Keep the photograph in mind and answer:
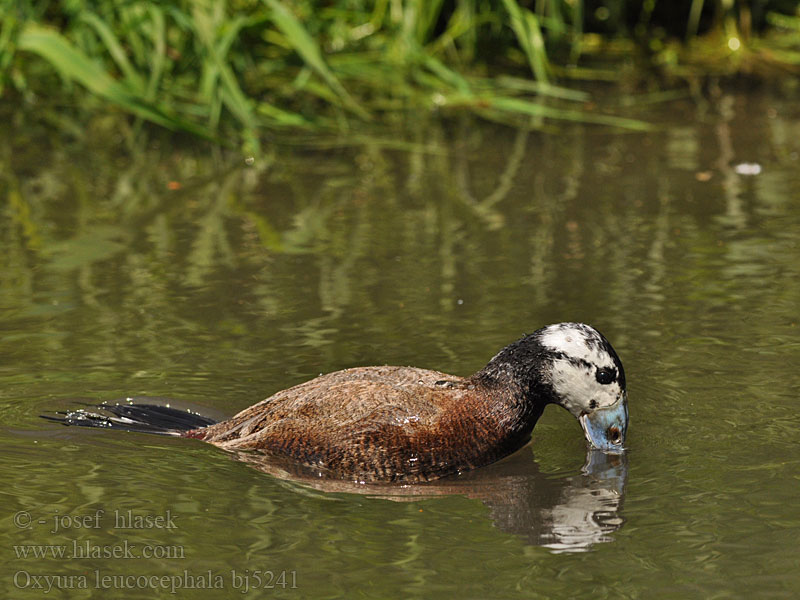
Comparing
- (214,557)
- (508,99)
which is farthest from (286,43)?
(214,557)

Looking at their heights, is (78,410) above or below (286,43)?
below

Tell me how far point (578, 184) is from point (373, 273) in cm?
185

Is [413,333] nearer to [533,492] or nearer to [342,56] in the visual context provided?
[533,492]

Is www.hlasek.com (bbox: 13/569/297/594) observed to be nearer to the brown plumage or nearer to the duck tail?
the brown plumage

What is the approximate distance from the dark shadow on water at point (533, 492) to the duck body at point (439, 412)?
0.05m

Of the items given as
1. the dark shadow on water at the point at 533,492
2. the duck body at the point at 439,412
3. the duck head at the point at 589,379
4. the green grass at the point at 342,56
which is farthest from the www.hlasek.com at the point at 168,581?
the green grass at the point at 342,56

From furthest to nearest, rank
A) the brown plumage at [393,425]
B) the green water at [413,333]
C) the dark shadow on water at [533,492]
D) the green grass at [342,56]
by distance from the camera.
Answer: the green grass at [342,56]
the brown plumage at [393,425]
the dark shadow on water at [533,492]
the green water at [413,333]

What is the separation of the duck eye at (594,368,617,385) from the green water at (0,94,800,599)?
0.25m

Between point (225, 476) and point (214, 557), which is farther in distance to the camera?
point (225, 476)

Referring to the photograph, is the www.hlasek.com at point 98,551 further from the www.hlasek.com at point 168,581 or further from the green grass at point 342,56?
the green grass at point 342,56

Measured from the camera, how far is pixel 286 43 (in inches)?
375

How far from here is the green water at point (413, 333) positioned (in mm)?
3889

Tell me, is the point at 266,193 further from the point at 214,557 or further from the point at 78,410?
the point at 214,557

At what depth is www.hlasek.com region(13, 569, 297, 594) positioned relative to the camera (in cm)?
375
